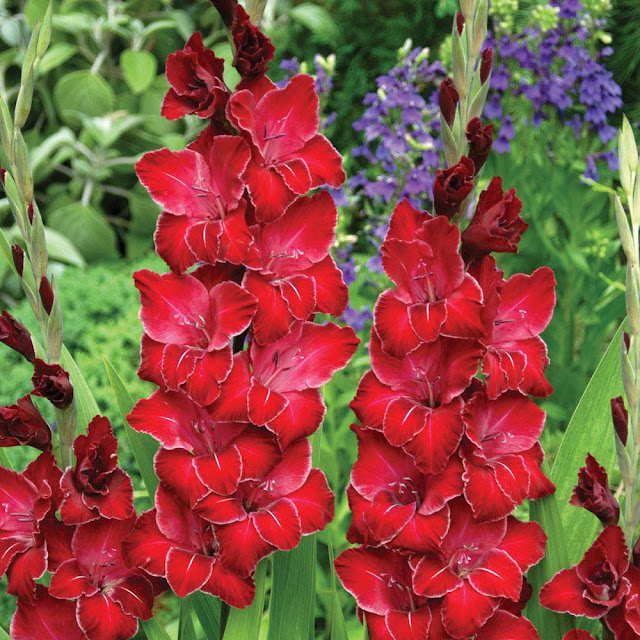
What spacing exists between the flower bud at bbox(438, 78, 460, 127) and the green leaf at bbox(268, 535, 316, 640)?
521mm

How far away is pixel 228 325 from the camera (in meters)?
0.91

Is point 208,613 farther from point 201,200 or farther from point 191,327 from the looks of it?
point 201,200

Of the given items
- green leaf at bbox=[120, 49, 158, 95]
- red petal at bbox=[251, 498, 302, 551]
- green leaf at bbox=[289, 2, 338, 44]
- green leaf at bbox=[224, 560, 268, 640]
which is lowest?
green leaf at bbox=[120, 49, 158, 95]

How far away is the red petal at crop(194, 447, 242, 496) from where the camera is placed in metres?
0.92

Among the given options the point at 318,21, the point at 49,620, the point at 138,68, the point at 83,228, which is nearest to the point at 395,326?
the point at 49,620

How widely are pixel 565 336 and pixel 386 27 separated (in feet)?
6.60

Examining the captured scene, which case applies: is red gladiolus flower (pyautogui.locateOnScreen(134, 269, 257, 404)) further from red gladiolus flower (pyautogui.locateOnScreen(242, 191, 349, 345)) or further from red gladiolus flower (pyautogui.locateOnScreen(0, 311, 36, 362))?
red gladiolus flower (pyautogui.locateOnScreen(0, 311, 36, 362))

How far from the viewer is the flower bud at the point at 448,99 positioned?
0.93 metres

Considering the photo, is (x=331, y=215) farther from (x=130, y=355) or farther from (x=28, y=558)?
(x=130, y=355)

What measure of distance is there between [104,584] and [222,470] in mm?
212

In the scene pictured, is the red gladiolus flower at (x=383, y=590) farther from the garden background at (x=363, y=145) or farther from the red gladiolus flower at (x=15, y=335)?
the red gladiolus flower at (x=15, y=335)

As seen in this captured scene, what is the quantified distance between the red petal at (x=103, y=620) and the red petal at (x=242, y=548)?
0.44ft

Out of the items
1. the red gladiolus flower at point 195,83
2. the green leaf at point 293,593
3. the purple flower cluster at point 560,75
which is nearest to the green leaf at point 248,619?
the green leaf at point 293,593

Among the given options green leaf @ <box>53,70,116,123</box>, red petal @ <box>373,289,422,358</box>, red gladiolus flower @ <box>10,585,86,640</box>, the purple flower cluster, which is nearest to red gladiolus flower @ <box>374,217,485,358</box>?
red petal @ <box>373,289,422,358</box>
